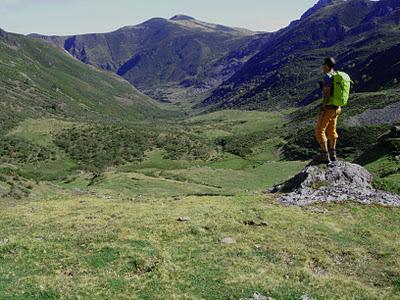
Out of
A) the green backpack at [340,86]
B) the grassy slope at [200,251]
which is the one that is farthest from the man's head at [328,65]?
the grassy slope at [200,251]

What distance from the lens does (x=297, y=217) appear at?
2508 centimetres

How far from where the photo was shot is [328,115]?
2734cm

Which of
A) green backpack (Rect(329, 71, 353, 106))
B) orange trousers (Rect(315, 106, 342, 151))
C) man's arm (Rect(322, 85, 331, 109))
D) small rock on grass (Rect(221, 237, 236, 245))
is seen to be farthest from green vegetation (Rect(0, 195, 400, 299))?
green backpack (Rect(329, 71, 353, 106))

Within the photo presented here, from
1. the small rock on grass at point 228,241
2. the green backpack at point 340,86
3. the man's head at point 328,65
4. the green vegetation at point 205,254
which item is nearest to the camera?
the green vegetation at point 205,254

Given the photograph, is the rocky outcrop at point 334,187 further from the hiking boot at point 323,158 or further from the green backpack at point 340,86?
the green backpack at point 340,86

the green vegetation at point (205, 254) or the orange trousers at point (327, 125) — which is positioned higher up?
the orange trousers at point (327, 125)

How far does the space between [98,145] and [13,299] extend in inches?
5441

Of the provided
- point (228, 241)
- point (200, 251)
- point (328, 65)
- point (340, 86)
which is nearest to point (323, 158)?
point (340, 86)

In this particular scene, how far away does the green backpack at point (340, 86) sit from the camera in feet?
84.9

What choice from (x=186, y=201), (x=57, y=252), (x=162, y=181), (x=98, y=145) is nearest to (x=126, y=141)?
(x=98, y=145)

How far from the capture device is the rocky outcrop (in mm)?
28156

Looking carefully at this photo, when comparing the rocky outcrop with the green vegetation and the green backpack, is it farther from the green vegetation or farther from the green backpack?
the green backpack

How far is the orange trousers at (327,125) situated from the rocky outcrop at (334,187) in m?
1.82

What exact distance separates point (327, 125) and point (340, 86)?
9.30ft
